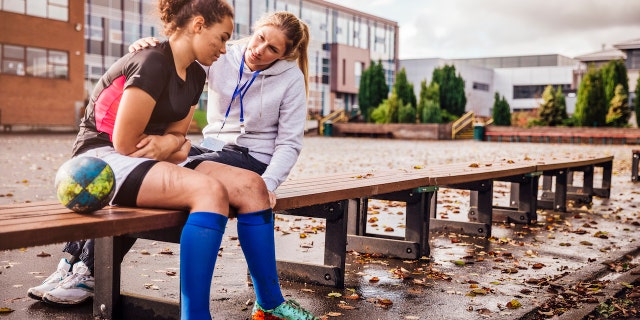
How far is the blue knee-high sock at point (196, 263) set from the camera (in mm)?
2684

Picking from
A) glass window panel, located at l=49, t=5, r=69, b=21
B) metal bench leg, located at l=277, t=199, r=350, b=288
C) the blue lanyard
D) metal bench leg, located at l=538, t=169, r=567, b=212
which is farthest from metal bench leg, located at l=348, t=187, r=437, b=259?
glass window panel, located at l=49, t=5, r=69, b=21

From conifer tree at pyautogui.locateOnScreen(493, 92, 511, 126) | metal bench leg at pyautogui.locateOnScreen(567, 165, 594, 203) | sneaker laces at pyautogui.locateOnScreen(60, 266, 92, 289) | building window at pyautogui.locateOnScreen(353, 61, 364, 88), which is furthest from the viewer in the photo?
building window at pyautogui.locateOnScreen(353, 61, 364, 88)

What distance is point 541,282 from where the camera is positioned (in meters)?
4.59

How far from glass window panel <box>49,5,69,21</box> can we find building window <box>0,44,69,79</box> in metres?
1.84

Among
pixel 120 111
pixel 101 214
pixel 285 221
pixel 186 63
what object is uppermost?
pixel 186 63

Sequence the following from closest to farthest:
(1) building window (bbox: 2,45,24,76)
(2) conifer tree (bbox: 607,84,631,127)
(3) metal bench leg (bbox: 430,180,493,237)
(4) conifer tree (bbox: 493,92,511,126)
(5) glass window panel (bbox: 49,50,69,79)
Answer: (3) metal bench leg (bbox: 430,180,493,237), (1) building window (bbox: 2,45,24,76), (5) glass window panel (bbox: 49,50,69,79), (2) conifer tree (bbox: 607,84,631,127), (4) conifer tree (bbox: 493,92,511,126)

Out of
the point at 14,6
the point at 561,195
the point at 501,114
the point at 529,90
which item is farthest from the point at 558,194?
the point at 529,90

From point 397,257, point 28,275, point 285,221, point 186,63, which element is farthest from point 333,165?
point 186,63

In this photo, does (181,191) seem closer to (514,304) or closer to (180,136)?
(180,136)

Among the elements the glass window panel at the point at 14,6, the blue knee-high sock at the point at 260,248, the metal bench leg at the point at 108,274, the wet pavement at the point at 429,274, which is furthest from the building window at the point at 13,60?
the blue knee-high sock at the point at 260,248

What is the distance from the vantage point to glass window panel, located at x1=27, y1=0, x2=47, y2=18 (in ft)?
118

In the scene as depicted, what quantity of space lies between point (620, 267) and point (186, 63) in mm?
3741

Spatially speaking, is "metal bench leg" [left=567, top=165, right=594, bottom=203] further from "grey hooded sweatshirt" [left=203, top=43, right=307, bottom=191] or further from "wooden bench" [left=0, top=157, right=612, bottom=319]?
"grey hooded sweatshirt" [left=203, top=43, right=307, bottom=191]

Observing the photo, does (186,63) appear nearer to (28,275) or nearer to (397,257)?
(28,275)
